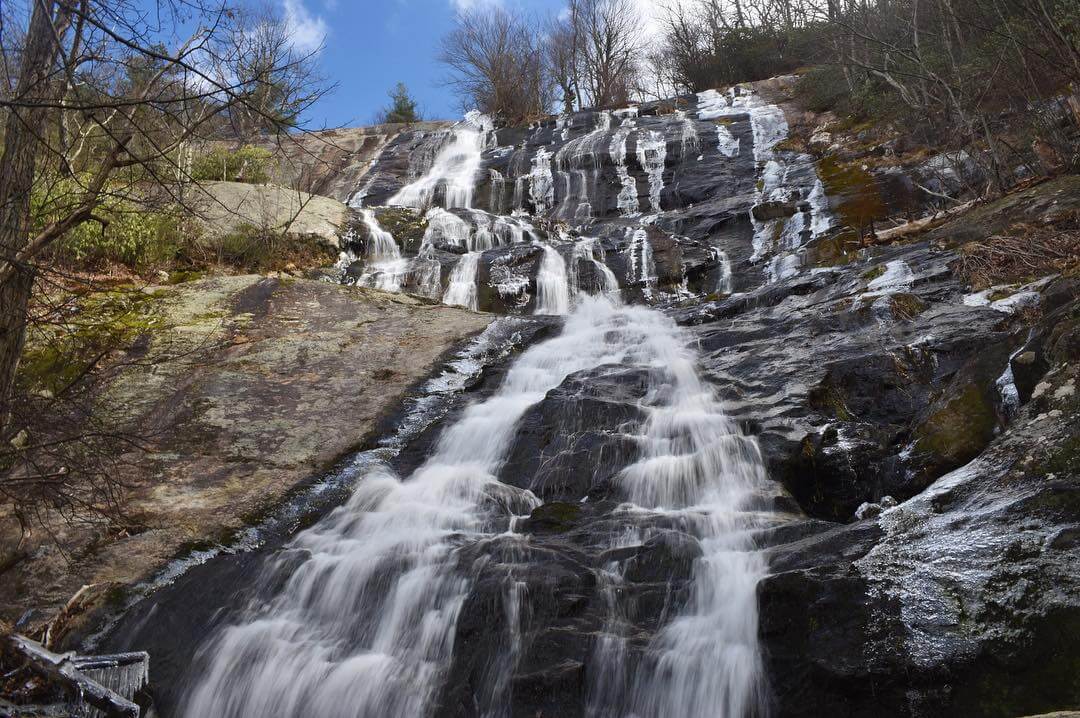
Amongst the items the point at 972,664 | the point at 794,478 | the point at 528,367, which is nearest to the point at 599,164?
the point at 528,367

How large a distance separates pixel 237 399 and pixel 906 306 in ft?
23.1

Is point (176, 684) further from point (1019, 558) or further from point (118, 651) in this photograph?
point (1019, 558)

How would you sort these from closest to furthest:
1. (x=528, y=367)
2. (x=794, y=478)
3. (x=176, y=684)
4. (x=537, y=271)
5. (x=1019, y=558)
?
(x=1019, y=558)
(x=176, y=684)
(x=794, y=478)
(x=528, y=367)
(x=537, y=271)

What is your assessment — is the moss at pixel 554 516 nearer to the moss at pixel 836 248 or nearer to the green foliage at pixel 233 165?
the moss at pixel 836 248

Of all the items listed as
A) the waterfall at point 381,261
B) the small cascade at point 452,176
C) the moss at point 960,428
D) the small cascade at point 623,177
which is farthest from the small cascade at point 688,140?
the moss at point 960,428

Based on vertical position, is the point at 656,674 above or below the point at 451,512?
below

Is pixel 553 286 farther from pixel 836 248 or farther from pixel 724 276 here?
pixel 836 248

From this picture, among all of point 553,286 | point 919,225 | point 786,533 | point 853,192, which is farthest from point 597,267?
point 786,533

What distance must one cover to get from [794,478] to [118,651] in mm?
4888

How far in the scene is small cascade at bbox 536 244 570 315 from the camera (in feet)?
38.8

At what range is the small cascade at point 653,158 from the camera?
56.6 ft

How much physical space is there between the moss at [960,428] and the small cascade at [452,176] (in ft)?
49.5

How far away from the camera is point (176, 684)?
14.0ft

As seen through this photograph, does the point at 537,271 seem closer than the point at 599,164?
Yes
